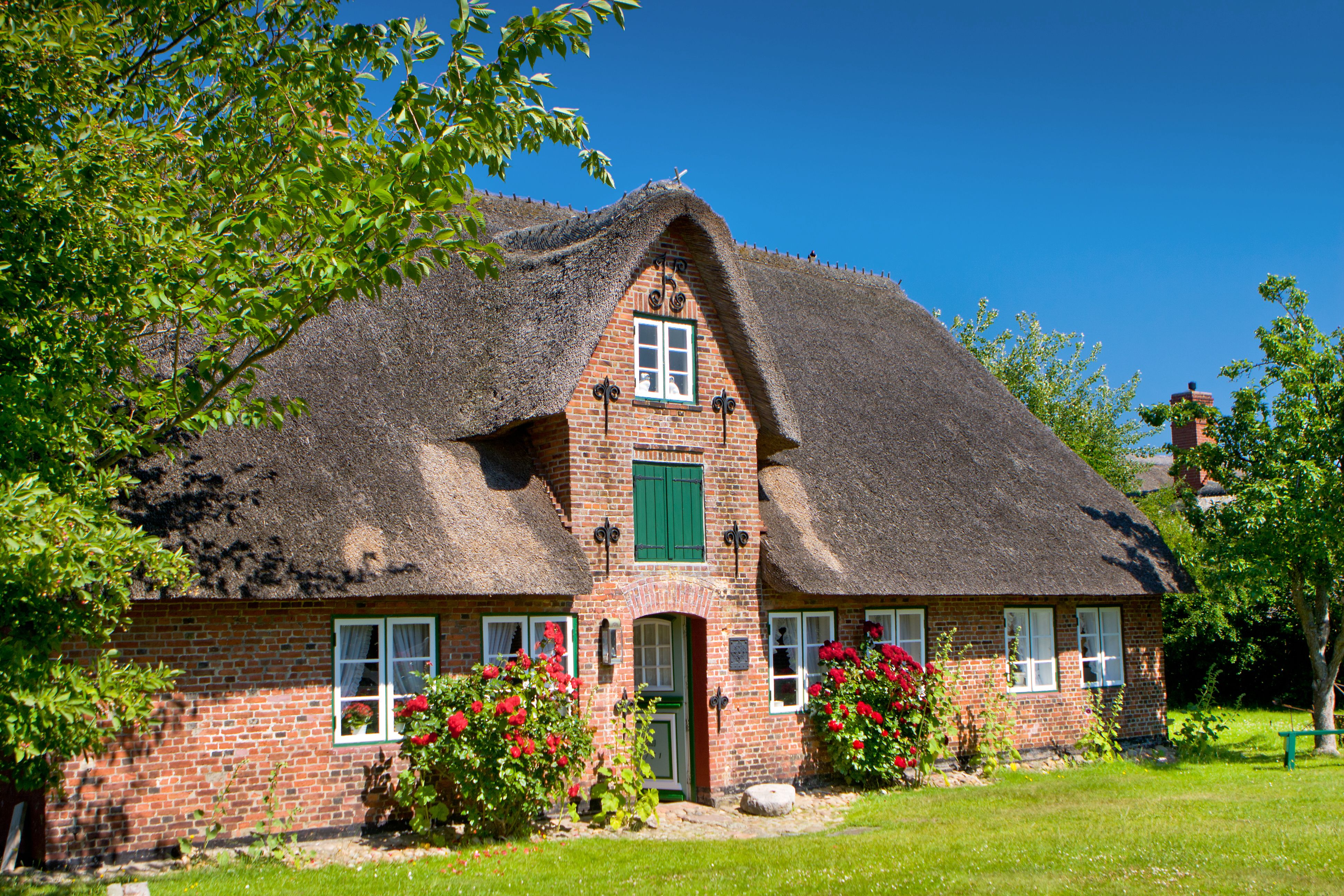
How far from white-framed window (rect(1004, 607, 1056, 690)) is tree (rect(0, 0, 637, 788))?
9.95m

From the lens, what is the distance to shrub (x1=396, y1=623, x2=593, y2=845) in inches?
401

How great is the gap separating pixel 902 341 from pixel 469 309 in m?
8.28

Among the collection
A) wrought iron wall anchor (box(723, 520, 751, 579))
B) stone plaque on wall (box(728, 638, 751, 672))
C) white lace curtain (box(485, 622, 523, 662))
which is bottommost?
stone plaque on wall (box(728, 638, 751, 672))

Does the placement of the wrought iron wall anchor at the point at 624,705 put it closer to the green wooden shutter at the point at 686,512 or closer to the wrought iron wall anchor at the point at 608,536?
the wrought iron wall anchor at the point at 608,536

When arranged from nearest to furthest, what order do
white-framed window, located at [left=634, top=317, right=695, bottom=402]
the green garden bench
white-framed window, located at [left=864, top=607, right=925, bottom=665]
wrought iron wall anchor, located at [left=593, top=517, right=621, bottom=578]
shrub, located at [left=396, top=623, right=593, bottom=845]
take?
shrub, located at [left=396, top=623, right=593, bottom=845] < wrought iron wall anchor, located at [left=593, top=517, right=621, bottom=578] < white-framed window, located at [left=634, top=317, right=695, bottom=402] < white-framed window, located at [left=864, top=607, right=925, bottom=665] < the green garden bench

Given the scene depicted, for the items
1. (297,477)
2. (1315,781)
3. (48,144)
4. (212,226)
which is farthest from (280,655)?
(1315,781)

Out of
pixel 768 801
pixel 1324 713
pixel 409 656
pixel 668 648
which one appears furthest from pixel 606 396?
pixel 1324 713

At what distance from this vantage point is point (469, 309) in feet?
45.6

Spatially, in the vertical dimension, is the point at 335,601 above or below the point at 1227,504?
below

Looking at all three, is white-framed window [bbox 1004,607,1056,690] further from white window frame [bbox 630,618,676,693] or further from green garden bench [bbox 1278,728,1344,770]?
white window frame [bbox 630,618,676,693]

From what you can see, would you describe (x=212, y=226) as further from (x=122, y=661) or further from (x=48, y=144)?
(x=122, y=661)

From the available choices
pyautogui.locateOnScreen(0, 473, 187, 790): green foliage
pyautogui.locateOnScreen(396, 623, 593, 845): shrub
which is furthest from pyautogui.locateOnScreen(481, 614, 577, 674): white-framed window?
pyautogui.locateOnScreen(0, 473, 187, 790): green foliage

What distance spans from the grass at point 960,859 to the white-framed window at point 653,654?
259 cm

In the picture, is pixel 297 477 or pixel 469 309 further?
pixel 469 309
